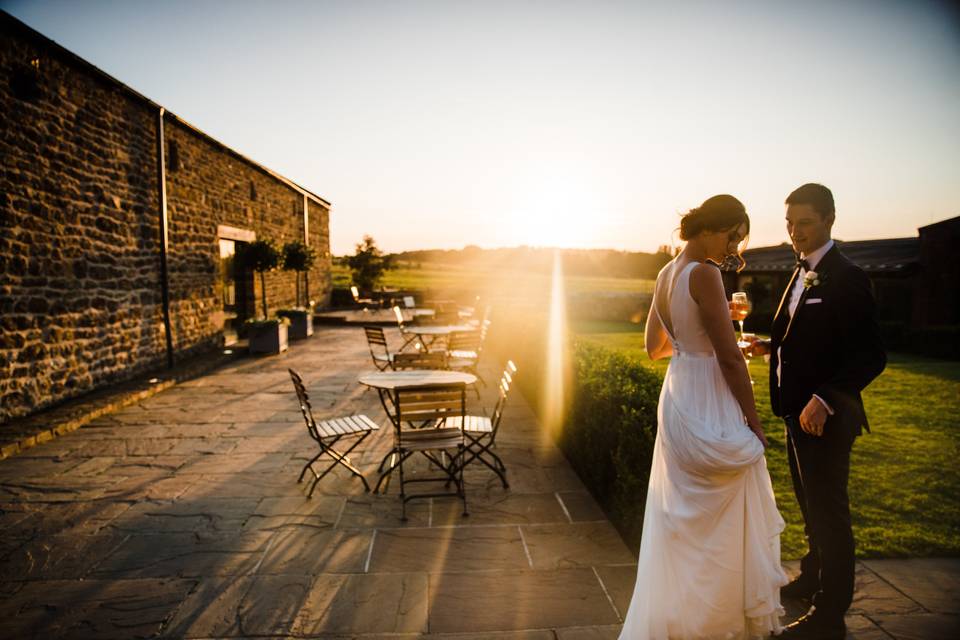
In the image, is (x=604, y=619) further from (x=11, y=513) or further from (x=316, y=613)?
(x=11, y=513)

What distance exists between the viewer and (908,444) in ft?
19.7

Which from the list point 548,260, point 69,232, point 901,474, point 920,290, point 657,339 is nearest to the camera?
point 657,339

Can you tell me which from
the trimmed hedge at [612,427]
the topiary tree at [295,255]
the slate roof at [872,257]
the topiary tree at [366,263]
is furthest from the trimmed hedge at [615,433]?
the topiary tree at [366,263]

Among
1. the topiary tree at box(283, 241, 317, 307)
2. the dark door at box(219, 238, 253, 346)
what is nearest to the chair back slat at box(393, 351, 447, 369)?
the dark door at box(219, 238, 253, 346)

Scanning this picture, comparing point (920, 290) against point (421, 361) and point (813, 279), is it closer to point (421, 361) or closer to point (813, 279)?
point (421, 361)

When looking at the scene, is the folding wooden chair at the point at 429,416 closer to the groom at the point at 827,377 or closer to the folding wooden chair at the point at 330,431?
the folding wooden chair at the point at 330,431

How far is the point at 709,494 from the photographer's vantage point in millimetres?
2334

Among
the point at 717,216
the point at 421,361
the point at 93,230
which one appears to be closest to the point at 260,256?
the point at 93,230

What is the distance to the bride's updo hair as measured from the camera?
2.27 metres

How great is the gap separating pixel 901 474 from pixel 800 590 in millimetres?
3004

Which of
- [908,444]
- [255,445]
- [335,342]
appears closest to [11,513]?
[255,445]

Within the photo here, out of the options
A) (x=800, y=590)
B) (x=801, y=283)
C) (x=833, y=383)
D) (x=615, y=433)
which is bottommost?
(x=800, y=590)

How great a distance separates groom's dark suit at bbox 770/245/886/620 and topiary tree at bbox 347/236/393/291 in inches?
931

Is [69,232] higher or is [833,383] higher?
[69,232]
